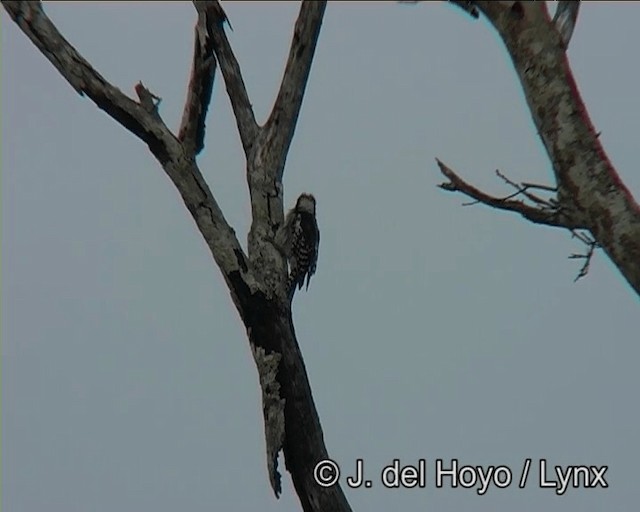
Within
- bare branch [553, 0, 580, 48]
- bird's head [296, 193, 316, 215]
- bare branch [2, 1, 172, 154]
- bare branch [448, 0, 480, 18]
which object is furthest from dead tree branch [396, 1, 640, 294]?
bird's head [296, 193, 316, 215]

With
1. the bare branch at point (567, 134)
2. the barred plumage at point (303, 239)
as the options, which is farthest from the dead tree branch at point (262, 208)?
the bare branch at point (567, 134)

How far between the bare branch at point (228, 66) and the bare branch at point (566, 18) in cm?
288

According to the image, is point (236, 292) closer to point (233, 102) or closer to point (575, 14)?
point (233, 102)

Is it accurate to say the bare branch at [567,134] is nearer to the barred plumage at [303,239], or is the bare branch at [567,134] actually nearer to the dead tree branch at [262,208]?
the dead tree branch at [262,208]

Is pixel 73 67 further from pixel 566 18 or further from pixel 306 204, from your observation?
pixel 566 18

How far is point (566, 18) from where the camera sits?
418 centimetres

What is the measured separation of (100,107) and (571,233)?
3.15 m

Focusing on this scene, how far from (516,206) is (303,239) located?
3.46 m

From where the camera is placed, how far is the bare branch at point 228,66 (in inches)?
263

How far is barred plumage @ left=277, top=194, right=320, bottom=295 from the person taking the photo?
24.0 feet

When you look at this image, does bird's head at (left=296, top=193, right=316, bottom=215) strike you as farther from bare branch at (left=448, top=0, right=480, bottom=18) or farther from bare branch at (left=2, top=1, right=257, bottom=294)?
bare branch at (left=448, top=0, right=480, bottom=18)

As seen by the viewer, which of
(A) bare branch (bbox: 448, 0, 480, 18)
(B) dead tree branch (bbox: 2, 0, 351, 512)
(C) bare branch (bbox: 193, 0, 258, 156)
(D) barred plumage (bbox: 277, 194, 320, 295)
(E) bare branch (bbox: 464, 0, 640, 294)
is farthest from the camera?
(D) barred plumage (bbox: 277, 194, 320, 295)

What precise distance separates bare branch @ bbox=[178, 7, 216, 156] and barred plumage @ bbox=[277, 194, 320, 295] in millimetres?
940

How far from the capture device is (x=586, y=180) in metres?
3.97
